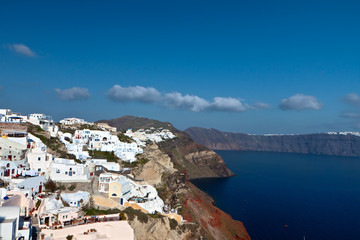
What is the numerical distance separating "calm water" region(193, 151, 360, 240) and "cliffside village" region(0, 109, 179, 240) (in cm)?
2879

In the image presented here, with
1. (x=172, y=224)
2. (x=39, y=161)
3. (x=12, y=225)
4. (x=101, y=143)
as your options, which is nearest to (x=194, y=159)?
(x=101, y=143)

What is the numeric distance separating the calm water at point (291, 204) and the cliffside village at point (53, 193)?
2879 cm

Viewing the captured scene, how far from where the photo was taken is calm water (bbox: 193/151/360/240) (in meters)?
56.1

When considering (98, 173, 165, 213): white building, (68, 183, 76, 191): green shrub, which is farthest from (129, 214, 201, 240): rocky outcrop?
(68, 183, 76, 191): green shrub

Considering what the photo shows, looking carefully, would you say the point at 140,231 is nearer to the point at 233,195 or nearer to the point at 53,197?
the point at 53,197

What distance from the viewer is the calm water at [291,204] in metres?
56.1

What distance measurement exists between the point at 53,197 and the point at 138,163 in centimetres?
2531

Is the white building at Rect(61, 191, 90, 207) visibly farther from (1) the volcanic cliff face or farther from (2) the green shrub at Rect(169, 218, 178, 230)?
(1) the volcanic cliff face

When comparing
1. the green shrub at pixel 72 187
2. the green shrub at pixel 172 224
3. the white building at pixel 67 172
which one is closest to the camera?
the green shrub at pixel 72 187

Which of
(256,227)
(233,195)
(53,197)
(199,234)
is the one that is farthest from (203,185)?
(53,197)

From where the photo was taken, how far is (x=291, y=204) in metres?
77.2

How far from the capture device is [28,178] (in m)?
28.2

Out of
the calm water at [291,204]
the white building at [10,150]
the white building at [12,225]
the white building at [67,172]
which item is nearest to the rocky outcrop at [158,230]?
A: the white building at [67,172]

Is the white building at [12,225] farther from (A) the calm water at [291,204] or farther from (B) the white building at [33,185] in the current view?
(A) the calm water at [291,204]
